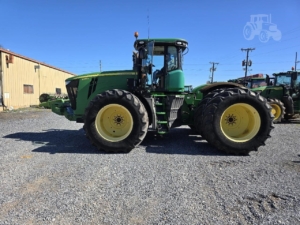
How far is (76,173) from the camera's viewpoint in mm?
3998

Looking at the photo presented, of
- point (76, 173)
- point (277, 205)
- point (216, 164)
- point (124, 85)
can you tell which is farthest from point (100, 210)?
point (124, 85)

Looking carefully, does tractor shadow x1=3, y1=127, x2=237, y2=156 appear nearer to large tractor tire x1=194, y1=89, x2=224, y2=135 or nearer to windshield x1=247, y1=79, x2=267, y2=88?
large tractor tire x1=194, y1=89, x2=224, y2=135

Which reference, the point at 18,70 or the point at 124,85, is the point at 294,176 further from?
the point at 18,70

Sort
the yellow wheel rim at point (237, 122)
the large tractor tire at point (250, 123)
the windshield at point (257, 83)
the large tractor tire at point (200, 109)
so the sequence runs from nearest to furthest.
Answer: the large tractor tire at point (250, 123) < the yellow wheel rim at point (237, 122) < the large tractor tire at point (200, 109) < the windshield at point (257, 83)

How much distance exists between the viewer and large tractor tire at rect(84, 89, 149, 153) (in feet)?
17.4

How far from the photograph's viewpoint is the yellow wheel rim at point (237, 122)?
550cm

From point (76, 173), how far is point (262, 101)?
4259 millimetres

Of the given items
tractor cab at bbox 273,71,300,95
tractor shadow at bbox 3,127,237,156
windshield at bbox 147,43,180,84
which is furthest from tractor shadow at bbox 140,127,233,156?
tractor cab at bbox 273,71,300,95

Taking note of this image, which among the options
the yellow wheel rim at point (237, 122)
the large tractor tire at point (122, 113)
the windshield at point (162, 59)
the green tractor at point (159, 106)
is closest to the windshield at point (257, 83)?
the green tractor at point (159, 106)

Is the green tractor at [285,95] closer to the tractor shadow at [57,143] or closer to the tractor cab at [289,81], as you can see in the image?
the tractor cab at [289,81]

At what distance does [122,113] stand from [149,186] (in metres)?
2.43

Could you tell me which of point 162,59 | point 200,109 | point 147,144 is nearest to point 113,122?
point 147,144

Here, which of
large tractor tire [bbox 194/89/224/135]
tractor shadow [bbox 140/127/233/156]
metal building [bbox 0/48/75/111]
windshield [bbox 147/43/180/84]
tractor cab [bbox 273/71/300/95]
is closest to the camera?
tractor shadow [bbox 140/127/233/156]

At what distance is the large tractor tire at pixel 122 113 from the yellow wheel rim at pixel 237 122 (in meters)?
1.90
